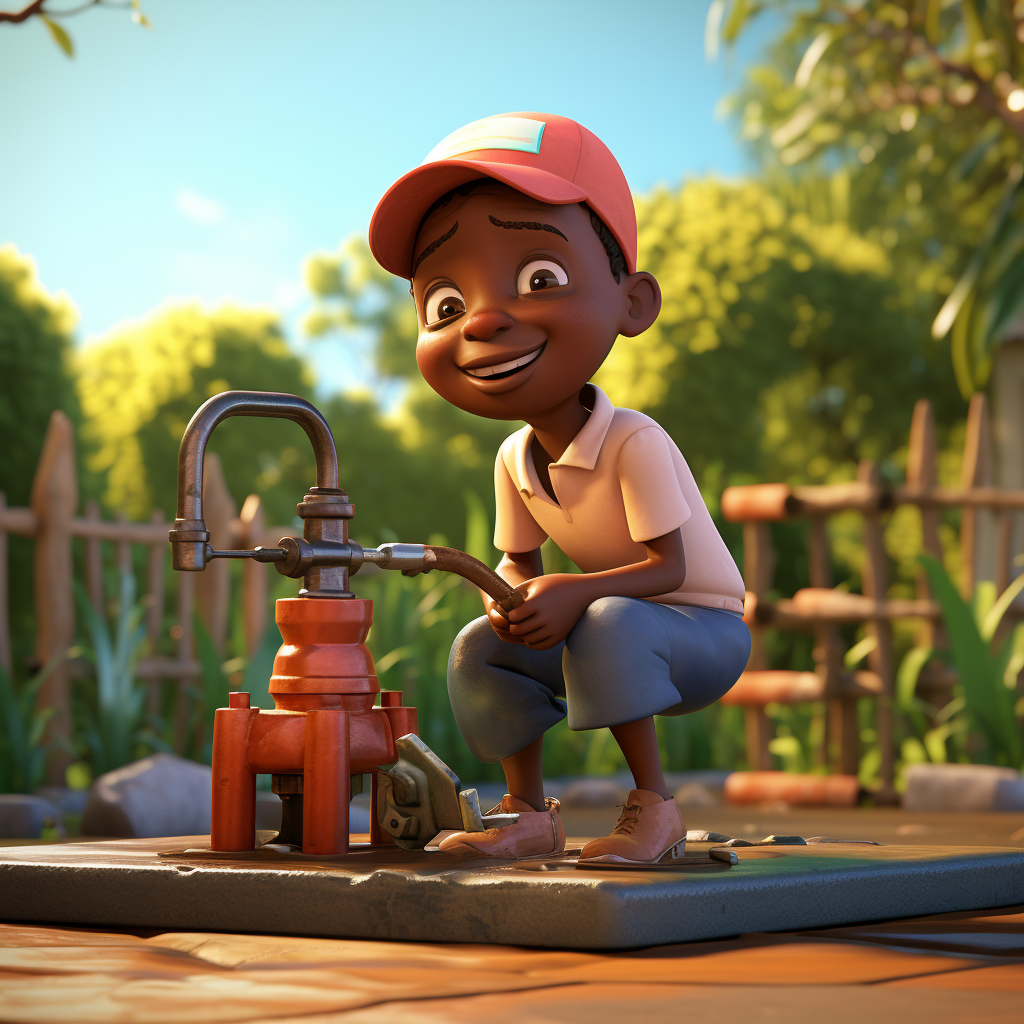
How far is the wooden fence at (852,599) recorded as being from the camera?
5.15 meters

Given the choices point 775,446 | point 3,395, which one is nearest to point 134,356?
point 775,446

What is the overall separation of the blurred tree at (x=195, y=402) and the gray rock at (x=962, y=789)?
11.6 metres

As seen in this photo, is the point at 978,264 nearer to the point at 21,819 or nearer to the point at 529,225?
the point at 21,819

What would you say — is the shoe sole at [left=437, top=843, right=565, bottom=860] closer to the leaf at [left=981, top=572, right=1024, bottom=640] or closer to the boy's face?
the boy's face

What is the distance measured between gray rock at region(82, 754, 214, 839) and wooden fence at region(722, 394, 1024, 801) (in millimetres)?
2440

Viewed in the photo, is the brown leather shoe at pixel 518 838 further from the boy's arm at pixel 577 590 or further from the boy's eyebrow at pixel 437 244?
the boy's eyebrow at pixel 437 244

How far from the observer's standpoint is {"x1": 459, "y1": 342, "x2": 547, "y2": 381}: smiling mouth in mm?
1828

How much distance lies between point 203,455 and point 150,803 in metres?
1.85

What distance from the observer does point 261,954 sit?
1.38m

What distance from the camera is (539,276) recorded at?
1.82 meters

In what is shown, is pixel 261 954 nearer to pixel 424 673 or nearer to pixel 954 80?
pixel 424 673

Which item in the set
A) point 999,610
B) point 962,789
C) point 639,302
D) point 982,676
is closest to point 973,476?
point 999,610

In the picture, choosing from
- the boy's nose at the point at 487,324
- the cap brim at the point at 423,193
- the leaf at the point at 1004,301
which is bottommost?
the boy's nose at the point at 487,324

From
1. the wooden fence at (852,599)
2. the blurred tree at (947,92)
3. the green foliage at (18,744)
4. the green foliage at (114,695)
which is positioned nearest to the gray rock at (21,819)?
the green foliage at (18,744)
